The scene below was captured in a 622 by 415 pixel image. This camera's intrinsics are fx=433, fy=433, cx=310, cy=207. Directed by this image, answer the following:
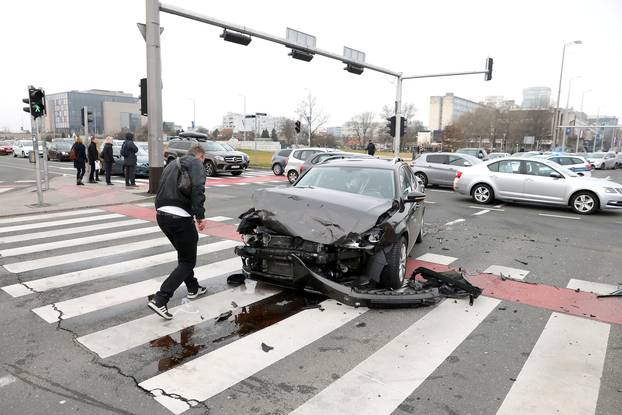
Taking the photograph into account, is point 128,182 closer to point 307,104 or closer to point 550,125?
point 307,104

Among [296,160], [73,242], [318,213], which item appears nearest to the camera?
[318,213]

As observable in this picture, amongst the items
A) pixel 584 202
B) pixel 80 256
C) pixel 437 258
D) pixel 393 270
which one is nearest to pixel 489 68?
pixel 584 202

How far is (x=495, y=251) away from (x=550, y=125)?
84.9 meters

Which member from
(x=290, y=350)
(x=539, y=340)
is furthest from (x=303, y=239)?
(x=539, y=340)

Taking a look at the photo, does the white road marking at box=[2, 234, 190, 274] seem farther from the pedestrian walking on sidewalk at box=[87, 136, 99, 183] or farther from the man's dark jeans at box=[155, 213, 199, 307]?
the pedestrian walking on sidewalk at box=[87, 136, 99, 183]

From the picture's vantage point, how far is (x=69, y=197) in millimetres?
14172

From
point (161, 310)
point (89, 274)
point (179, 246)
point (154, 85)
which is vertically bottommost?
point (89, 274)

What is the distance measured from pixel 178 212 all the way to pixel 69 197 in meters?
11.6

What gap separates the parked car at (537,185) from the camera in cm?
1283

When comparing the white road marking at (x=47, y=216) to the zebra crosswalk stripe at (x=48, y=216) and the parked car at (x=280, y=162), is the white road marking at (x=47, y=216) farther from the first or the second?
the parked car at (x=280, y=162)

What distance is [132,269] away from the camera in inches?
253

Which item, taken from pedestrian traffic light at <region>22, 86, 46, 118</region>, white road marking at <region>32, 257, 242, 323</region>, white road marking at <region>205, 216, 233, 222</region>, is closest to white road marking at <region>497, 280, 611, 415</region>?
white road marking at <region>32, 257, 242, 323</region>

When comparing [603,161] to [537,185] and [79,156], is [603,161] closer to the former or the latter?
[537,185]

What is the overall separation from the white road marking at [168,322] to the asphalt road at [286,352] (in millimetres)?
21
